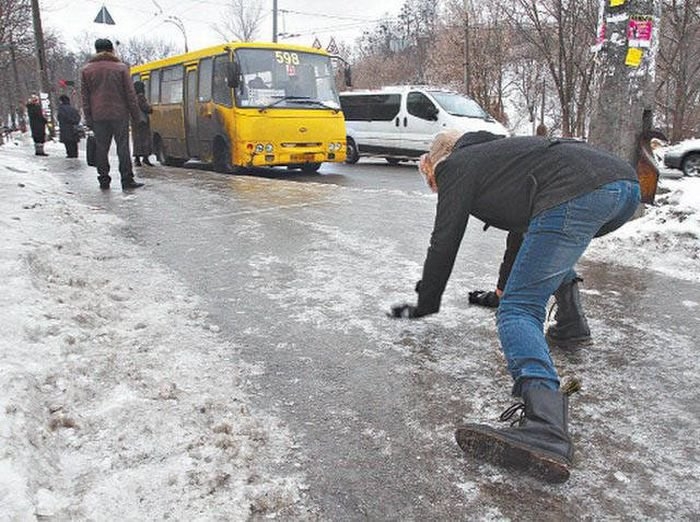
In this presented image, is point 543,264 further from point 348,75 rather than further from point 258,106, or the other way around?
point 348,75

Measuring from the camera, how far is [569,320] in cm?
334

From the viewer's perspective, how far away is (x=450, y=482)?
2158 millimetres

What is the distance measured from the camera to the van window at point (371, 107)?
15.7m

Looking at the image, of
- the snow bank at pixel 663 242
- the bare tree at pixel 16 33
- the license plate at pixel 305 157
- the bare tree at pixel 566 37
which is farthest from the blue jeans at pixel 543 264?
the bare tree at pixel 16 33

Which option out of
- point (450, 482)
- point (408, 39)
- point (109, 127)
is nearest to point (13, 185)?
point (109, 127)

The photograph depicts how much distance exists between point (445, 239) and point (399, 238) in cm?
356

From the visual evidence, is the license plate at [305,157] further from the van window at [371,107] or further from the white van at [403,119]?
the van window at [371,107]

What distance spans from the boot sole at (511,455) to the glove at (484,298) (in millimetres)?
1791

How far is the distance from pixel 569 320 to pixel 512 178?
126cm

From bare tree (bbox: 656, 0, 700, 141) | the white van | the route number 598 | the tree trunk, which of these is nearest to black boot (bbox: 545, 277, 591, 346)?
the tree trunk

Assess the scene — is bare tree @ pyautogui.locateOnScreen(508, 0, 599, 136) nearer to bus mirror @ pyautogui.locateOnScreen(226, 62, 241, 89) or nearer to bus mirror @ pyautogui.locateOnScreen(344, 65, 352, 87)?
bus mirror @ pyautogui.locateOnScreen(344, 65, 352, 87)

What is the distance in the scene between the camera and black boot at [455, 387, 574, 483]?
2.10 metres

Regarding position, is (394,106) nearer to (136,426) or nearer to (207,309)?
(207,309)

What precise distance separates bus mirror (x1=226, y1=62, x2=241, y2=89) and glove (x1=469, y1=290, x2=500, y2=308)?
7.69m
